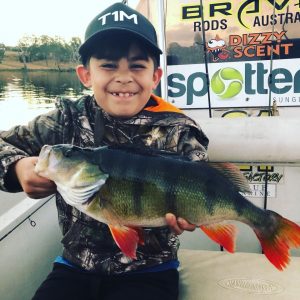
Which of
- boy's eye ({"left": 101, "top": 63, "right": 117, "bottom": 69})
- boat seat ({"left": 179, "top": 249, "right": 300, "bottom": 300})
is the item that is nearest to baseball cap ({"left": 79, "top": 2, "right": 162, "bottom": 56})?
boy's eye ({"left": 101, "top": 63, "right": 117, "bottom": 69})

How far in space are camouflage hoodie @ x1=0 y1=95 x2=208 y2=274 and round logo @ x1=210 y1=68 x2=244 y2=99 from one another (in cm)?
111

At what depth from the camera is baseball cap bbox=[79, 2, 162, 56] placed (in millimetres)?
1680

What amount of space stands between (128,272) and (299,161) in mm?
1182

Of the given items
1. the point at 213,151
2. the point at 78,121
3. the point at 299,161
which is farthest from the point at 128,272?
the point at 299,161

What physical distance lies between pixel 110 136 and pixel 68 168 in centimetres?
57

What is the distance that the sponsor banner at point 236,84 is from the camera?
9.18 feet

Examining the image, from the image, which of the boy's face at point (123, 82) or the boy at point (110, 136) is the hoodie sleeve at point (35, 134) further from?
the boy's face at point (123, 82)

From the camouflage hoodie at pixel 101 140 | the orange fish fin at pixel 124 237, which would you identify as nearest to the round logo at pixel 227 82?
the camouflage hoodie at pixel 101 140

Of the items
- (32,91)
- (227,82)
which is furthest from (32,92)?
(227,82)

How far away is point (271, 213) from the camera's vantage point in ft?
4.65

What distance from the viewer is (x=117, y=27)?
167 centimetres

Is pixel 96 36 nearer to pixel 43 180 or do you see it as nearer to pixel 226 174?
pixel 43 180

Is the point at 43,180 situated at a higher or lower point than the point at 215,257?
higher

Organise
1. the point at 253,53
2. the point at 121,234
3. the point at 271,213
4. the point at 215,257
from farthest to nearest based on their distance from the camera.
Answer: the point at 253,53, the point at 215,257, the point at 271,213, the point at 121,234
